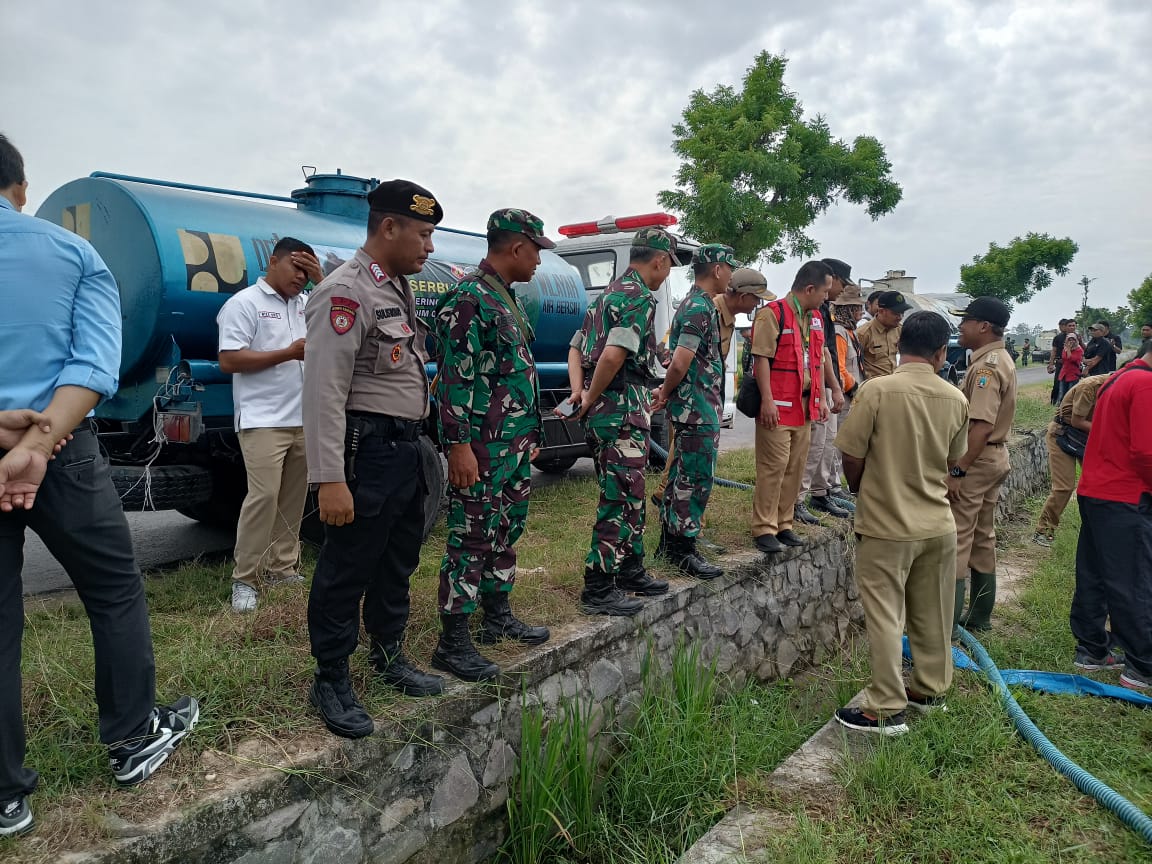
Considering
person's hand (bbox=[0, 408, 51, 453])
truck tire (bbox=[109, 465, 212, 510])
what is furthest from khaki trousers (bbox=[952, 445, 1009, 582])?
person's hand (bbox=[0, 408, 51, 453])

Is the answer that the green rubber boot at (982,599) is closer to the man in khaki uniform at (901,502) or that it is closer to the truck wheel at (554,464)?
the man in khaki uniform at (901,502)

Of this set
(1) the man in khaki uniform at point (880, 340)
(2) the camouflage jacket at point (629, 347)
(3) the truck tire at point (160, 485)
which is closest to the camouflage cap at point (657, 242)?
(2) the camouflage jacket at point (629, 347)

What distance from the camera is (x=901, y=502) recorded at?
325cm

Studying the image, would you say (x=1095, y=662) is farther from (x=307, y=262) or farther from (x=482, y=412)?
(x=307, y=262)

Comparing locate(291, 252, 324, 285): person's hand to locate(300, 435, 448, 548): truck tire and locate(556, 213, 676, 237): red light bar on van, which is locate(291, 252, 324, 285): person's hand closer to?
locate(300, 435, 448, 548): truck tire

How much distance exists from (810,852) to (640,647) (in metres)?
1.46

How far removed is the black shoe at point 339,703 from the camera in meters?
2.42

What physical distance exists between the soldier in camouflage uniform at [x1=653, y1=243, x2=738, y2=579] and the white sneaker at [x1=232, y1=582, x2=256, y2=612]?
7.29ft

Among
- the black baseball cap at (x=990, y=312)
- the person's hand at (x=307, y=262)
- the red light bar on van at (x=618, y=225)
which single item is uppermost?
the red light bar on van at (x=618, y=225)

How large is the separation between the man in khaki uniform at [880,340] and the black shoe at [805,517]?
1831mm

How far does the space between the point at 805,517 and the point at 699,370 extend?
6.79 feet

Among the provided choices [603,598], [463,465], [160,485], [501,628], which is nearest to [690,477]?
[603,598]

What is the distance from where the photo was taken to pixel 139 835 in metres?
1.90

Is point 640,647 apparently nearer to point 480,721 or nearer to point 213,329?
point 480,721
